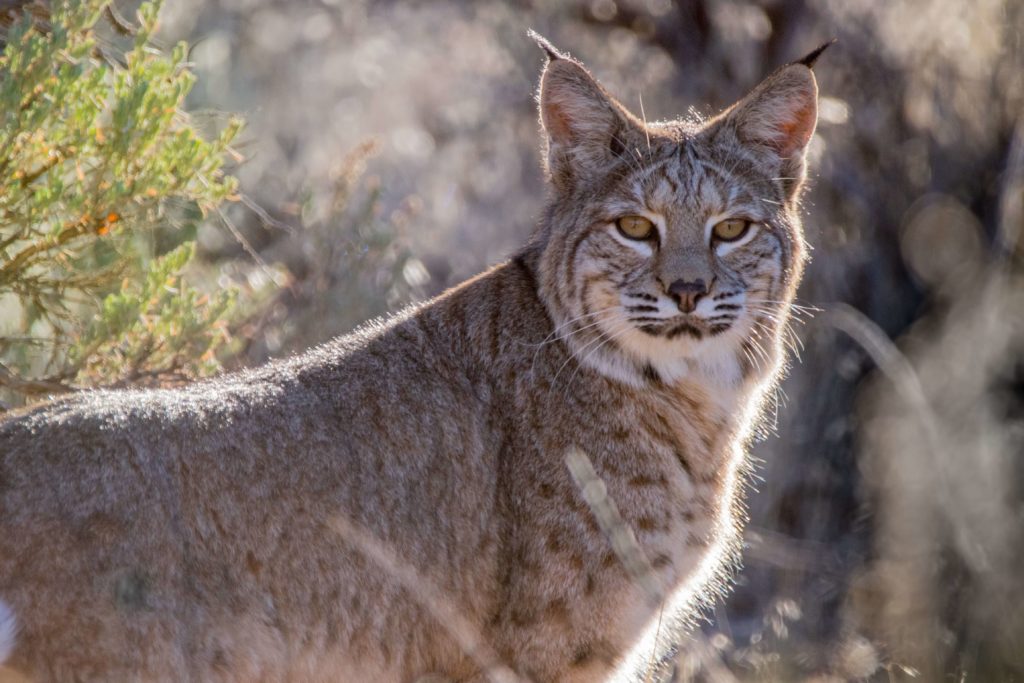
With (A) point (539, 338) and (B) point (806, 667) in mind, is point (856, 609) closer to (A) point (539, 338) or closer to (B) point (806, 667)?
(B) point (806, 667)

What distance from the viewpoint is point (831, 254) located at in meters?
9.71

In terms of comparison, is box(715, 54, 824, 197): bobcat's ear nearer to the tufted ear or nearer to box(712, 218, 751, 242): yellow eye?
the tufted ear

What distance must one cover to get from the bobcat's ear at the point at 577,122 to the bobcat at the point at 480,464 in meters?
0.01

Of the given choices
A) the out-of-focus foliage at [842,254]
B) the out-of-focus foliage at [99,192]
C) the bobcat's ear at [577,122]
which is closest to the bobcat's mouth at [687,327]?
the bobcat's ear at [577,122]

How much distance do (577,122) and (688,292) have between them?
976 millimetres

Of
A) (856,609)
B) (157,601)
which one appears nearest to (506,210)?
(856,609)

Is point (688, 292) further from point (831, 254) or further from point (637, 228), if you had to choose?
point (831, 254)

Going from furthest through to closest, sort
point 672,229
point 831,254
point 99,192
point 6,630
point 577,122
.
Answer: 1. point 831,254
2. point 99,192
3. point 577,122
4. point 672,229
5. point 6,630

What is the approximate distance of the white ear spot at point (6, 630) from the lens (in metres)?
3.69

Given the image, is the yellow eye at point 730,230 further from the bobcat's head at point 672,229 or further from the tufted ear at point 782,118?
the tufted ear at point 782,118

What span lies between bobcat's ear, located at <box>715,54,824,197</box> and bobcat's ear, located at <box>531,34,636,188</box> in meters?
0.47

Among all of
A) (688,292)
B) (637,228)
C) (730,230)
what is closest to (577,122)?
(637,228)

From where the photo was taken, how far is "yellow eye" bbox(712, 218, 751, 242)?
5.05m

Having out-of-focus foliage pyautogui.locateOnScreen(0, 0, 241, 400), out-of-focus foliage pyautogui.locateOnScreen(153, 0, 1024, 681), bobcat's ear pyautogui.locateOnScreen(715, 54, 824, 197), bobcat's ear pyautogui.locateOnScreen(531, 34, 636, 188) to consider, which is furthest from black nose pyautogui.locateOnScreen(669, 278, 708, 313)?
out-of-focus foliage pyautogui.locateOnScreen(0, 0, 241, 400)
